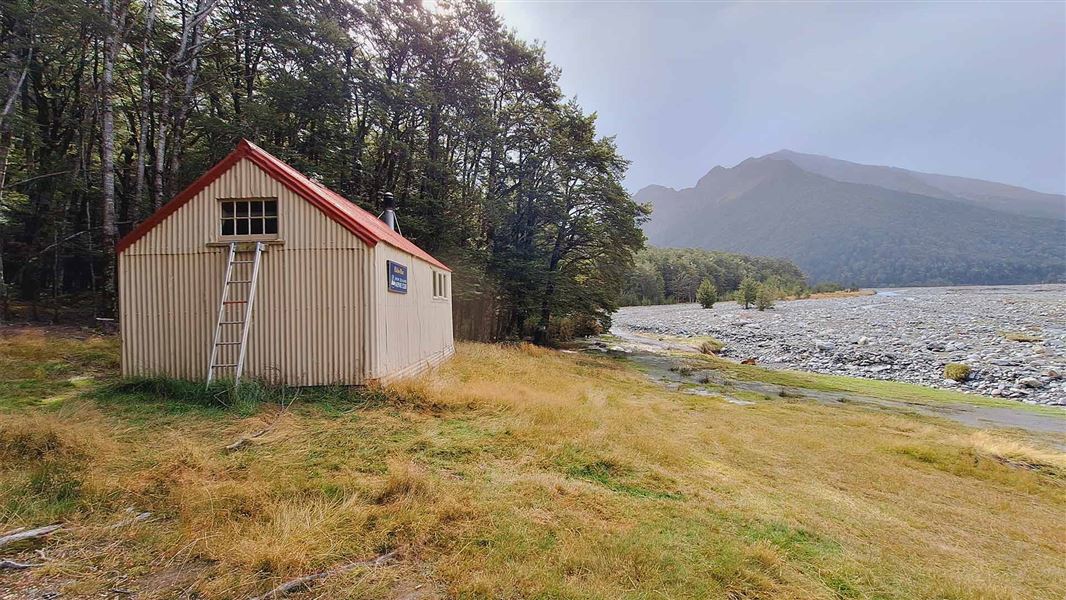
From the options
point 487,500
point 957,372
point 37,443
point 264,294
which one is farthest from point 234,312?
point 957,372

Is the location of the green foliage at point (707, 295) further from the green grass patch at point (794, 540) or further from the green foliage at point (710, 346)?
the green grass patch at point (794, 540)

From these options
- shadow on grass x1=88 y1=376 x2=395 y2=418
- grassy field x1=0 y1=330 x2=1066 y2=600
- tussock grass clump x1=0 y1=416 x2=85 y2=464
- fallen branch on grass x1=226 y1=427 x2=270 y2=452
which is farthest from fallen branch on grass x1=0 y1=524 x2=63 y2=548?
shadow on grass x1=88 y1=376 x2=395 y2=418

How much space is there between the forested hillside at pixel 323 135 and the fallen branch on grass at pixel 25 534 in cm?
1495

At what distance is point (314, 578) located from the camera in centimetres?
314

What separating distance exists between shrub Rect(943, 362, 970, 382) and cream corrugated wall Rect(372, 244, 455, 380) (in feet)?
63.8

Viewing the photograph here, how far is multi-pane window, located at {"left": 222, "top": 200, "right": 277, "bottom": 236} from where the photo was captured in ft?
27.8

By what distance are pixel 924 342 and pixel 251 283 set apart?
30.6 meters

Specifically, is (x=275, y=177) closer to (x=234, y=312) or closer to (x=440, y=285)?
(x=234, y=312)

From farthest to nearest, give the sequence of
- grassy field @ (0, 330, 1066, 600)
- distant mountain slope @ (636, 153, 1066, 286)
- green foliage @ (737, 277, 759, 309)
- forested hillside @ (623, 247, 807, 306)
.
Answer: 1. distant mountain slope @ (636, 153, 1066, 286)
2. forested hillside @ (623, 247, 807, 306)
3. green foliage @ (737, 277, 759, 309)
4. grassy field @ (0, 330, 1066, 600)

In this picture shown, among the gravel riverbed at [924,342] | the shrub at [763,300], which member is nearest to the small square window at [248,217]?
the gravel riverbed at [924,342]

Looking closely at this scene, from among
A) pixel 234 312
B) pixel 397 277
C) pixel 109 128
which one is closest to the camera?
pixel 234 312

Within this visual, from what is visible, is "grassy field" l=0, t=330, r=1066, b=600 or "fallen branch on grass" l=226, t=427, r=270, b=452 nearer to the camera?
"grassy field" l=0, t=330, r=1066, b=600

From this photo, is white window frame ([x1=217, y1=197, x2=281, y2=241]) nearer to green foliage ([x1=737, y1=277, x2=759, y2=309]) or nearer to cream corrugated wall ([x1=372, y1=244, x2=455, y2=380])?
cream corrugated wall ([x1=372, y1=244, x2=455, y2=380])

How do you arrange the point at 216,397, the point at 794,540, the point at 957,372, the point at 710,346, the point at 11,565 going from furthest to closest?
the point at 710,346 → the point at 957,372 → the point at 216,397 → the point at 794,540 → the point at 11,565
